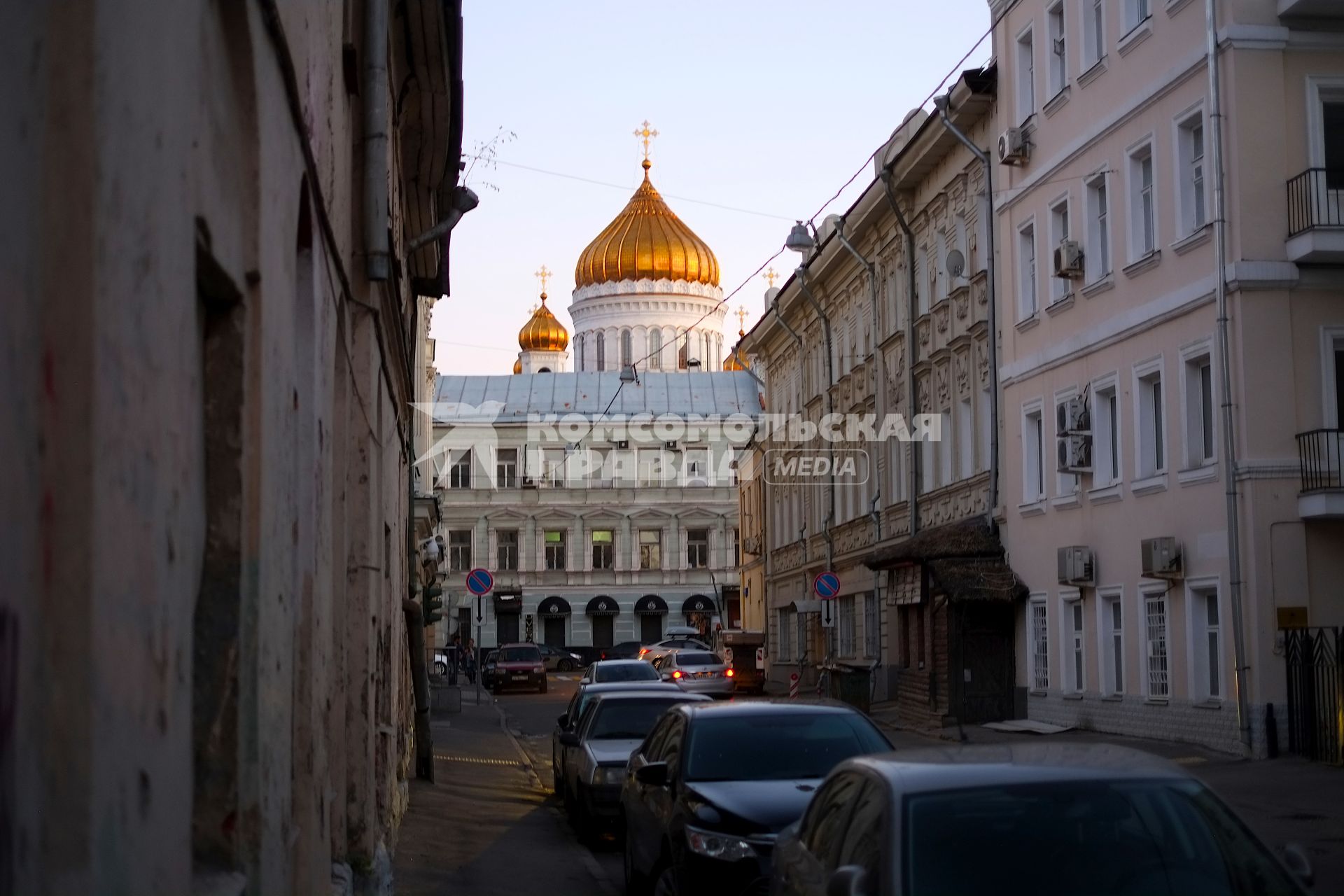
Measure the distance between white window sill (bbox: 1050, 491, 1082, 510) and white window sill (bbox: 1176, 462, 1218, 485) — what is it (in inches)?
139

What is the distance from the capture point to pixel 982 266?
29.7 m

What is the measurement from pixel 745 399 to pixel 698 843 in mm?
69810

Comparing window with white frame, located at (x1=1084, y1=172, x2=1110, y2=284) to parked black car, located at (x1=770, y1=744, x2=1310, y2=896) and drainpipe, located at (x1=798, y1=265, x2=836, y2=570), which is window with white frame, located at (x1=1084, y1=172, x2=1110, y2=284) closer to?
drainpipe, located at (x1=798, y1=265, x2=836, y2=570)

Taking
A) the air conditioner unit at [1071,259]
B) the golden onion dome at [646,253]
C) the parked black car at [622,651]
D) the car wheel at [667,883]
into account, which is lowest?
the parked black car at [622,651]

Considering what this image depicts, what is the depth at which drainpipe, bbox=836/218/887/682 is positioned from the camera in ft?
120

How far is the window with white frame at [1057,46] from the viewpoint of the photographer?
2638cm

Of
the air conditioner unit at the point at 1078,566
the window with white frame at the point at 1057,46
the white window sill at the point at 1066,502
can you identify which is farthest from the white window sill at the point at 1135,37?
the air conditioner unit at the point at 1078,566

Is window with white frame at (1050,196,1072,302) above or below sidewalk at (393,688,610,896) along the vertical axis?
above

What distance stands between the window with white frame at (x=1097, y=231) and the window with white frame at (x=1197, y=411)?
2977 millimetres

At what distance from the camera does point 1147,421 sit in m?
23.5

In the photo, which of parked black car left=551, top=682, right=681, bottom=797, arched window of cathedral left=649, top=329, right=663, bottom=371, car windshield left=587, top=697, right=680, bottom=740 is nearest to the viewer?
car windshield left=587, top=697, right=680, bottom=740

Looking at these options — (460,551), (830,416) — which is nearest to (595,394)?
(460,551)

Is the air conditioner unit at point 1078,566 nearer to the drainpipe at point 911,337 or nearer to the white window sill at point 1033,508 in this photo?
the white window sill at point 1033,508

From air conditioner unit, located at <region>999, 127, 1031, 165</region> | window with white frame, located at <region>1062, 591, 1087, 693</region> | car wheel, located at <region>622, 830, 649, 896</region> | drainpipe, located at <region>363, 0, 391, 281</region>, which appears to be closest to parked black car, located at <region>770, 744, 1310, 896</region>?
car wheel, located at <region>622, 830, 649, 896</region>
